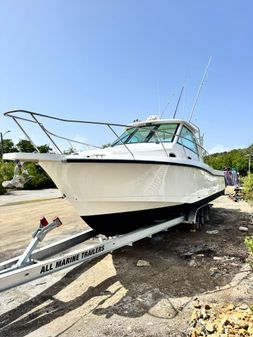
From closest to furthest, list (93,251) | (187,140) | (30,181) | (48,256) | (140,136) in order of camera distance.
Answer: (93,251) < (48,256) < (140,136) < (187,140) < (30,181)

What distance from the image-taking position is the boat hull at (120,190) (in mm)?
3752

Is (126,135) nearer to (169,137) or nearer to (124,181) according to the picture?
(169,137)

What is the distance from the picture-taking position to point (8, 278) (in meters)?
2.67

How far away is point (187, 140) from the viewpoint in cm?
595

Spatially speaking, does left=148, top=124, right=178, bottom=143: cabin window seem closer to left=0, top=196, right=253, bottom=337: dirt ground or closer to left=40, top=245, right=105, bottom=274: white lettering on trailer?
left=0, top=196, right=253, bottom=337: dirt ground

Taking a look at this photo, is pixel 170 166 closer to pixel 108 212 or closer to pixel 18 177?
pixel 108 212

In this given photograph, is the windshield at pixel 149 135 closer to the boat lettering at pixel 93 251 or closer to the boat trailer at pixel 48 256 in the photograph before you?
the boat trailer at pixel 48 256

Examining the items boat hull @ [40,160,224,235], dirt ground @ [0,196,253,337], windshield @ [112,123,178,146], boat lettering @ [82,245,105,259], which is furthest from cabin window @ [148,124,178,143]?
boat lettering @ [82,245,105,259]

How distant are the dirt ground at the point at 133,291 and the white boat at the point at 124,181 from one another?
646 millimetres

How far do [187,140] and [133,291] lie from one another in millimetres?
3495

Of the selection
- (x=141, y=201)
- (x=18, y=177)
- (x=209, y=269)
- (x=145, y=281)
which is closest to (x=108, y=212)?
(x=141, y=201)

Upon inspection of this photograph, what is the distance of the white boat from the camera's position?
12.1 ft

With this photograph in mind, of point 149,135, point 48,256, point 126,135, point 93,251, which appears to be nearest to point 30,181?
point 126,135

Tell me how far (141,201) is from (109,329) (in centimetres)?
192
